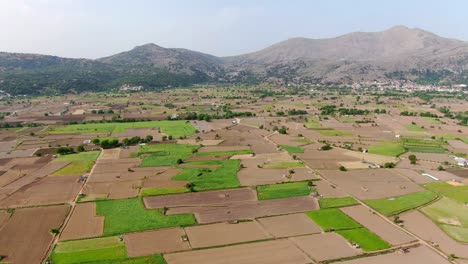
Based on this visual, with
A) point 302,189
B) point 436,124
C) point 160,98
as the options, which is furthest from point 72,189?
point 160,98

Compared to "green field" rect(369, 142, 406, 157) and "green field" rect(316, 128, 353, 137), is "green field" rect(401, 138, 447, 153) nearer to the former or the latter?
"green field" rect(369, 142, 406, 157)

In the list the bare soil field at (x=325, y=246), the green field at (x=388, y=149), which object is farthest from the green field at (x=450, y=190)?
the bare soil field at (x=325, y=246)

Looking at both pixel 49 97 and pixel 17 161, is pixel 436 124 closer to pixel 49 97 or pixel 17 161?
pixel 17 161

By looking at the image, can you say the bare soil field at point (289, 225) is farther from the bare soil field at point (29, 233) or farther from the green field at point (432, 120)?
the green field at point (432, 120)

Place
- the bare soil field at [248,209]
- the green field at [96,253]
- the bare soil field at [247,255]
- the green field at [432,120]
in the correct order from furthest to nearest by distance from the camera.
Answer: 1. the green field at [432,120]
2. the bare soil field at [248,209]
3. the bare soil field at [247,255]
4. the green field at [96,253]

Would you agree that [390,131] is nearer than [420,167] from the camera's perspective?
No

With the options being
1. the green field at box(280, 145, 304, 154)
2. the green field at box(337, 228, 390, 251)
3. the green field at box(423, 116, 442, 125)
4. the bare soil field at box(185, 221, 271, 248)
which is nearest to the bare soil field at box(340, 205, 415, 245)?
the green field at box(337, 228, 390, 251)

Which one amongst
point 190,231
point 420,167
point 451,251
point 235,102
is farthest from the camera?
point 235,102
